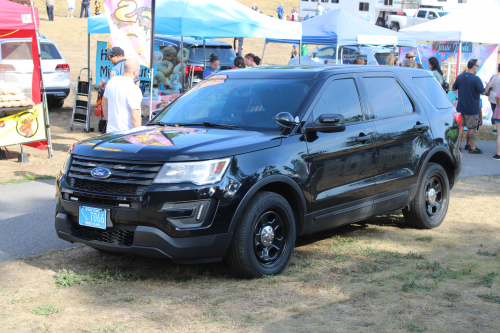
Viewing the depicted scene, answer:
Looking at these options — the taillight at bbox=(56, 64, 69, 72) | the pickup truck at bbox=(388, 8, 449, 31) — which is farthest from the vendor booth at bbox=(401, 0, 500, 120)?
the pickup truck at bbox=(388, 8, 449, 31)

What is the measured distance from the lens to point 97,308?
4.19m

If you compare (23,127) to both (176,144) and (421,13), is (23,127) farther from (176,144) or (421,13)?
(421,13)

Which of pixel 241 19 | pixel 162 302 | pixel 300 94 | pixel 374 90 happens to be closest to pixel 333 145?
pixel 300 94

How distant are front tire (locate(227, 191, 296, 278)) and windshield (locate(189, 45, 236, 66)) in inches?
534

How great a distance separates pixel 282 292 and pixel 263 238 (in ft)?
A: 1.63

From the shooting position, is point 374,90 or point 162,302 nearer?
point 162,302

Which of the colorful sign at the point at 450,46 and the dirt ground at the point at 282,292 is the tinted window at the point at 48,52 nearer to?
the dirt ground at the point at 282,292

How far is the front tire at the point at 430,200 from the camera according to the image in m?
6.56

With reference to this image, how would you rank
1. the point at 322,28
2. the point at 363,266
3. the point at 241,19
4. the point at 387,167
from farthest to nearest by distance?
the point at 322,28
the point at 241,19
the point at 387,167
the point at 363,266

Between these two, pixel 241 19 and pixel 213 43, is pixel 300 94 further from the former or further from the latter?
pixel 213 43

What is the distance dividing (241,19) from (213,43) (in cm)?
600

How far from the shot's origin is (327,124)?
5.14 meters

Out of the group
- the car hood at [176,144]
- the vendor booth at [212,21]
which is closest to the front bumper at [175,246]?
the car hood at [176,144]

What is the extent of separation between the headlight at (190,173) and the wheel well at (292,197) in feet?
2.00
